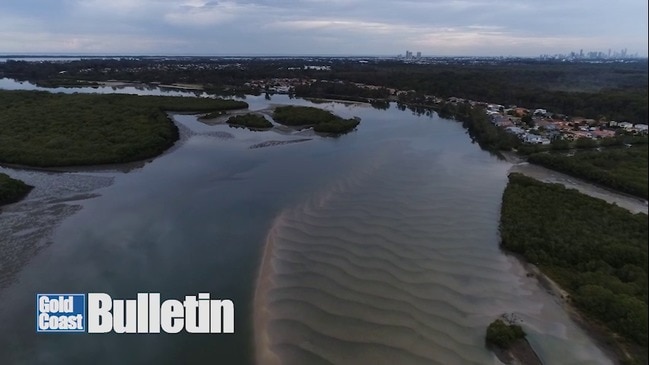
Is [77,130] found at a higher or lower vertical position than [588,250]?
higher

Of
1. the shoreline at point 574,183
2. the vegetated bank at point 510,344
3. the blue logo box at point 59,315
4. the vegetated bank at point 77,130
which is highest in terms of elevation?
the vegetated bank at point 77,130

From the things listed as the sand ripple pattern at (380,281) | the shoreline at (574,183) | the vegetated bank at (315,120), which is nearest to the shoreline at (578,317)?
the sand ripple pattern at (380,281)

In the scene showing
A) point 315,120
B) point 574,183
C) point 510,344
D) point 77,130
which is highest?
point 315,120

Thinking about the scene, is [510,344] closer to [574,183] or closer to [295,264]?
[295,264]

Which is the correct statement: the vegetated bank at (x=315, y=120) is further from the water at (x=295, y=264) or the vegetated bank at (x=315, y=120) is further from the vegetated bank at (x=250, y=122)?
the water at (x=295, y=264)

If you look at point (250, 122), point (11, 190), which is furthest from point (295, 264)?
point (250, 122)

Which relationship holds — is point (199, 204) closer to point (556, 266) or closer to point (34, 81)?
point (556, 266)
